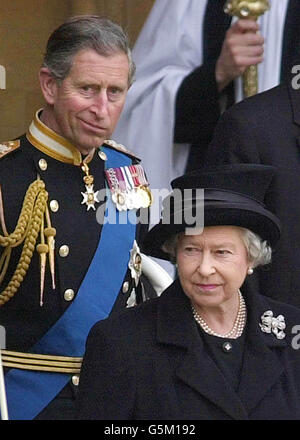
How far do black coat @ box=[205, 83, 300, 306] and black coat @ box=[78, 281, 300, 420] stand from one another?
673 millimetres

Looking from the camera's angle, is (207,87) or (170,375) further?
(207,87)

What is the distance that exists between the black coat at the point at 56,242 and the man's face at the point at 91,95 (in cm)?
12

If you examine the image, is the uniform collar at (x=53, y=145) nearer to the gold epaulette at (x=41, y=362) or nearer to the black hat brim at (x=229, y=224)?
the black hat brim at (x=229, y=224)

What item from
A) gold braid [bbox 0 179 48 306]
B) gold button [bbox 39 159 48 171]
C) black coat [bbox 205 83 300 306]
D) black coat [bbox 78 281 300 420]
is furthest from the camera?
black coat [bbox 205 83 300 306]

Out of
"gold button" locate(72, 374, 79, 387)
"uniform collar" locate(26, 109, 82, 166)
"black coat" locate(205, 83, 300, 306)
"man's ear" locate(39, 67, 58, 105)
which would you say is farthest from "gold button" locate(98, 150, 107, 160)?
"gold button" locate(72, 374, 79, 387)

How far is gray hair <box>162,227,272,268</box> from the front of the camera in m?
3.88

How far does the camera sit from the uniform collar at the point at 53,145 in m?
4.18

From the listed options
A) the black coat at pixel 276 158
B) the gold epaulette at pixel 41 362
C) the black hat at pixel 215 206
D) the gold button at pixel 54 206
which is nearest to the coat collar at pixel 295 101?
the black coat at pixel 276 158

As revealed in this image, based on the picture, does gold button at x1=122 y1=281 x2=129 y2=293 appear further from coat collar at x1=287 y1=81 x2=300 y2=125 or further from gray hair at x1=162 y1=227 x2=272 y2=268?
coat collar at x1=287 y1=81 x2=300 y2=125

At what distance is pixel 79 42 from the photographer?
4121 millimetres

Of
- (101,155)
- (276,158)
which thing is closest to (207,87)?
(276,158)

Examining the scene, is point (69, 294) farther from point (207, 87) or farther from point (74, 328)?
point (207, 87)

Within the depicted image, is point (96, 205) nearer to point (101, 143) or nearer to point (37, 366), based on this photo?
point (101, 143)

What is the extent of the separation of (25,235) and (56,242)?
0.29 ft
